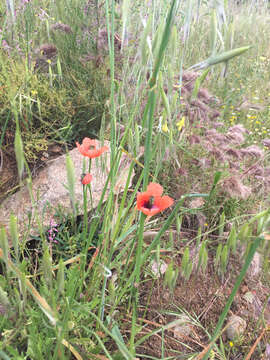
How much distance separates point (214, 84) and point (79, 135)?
1.13 metres

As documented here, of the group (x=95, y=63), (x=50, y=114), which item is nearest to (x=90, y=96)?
(x=95, y=63)

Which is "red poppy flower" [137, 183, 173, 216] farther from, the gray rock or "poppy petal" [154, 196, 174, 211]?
the gray rock

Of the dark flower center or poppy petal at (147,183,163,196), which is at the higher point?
poppy petal at (147,183,163,196)

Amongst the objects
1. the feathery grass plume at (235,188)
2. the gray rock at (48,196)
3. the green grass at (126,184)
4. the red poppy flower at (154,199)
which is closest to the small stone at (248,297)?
the green grass at (126,184)

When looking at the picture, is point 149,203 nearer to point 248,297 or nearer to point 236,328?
point 236,328

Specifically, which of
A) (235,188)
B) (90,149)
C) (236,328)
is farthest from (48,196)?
(236,328)

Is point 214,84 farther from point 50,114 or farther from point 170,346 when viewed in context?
point 170,346

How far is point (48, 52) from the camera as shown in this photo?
1.62m

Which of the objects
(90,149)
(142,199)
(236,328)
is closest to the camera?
(142,199)

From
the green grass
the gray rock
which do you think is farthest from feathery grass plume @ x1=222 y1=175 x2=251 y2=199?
the gray rock

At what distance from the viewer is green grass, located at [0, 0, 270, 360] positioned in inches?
23.2

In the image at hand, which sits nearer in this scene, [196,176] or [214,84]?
[196,176]

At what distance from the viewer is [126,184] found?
77 centimetres

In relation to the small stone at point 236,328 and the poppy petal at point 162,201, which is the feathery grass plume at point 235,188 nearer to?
the small stone at point 236,328
